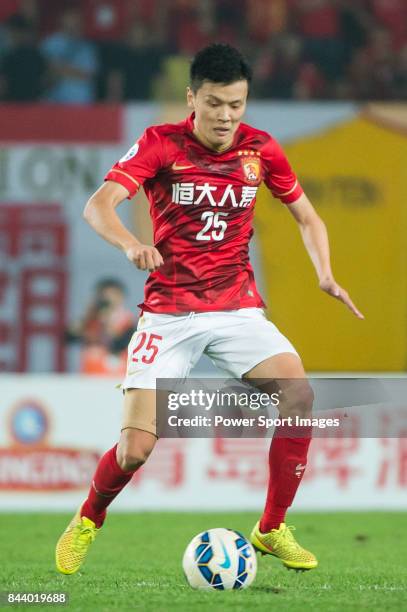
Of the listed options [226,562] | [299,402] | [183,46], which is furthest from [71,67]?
[226,562]

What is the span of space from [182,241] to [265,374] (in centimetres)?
62

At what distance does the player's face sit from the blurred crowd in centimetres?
653

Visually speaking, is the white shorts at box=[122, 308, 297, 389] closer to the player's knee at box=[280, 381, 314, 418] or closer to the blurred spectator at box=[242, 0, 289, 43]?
the player's knee at box=[280, 381, 314, 418]

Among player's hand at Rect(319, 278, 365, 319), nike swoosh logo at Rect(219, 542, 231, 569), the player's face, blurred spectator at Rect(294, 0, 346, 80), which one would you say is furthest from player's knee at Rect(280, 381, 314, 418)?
blurred spectator at Rect(294, 0, 346, 80)

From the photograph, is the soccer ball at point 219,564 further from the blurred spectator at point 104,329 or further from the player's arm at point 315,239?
the blurred spectator at point 104,329

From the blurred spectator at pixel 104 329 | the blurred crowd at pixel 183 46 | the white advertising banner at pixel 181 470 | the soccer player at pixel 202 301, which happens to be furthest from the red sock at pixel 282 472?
the blurred crowd at pixel 183 46

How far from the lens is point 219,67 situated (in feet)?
15.3

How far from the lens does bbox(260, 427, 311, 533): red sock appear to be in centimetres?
489

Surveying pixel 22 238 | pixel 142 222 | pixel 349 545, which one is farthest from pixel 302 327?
pixel 349 545

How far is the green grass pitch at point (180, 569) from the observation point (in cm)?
431

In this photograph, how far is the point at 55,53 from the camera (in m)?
11.7

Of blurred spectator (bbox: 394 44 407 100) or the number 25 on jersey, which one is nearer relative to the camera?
A: the number 25 on jersey

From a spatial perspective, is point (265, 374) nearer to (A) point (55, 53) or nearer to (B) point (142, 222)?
(B) point (142, 222)

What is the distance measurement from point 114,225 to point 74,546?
1.34m
